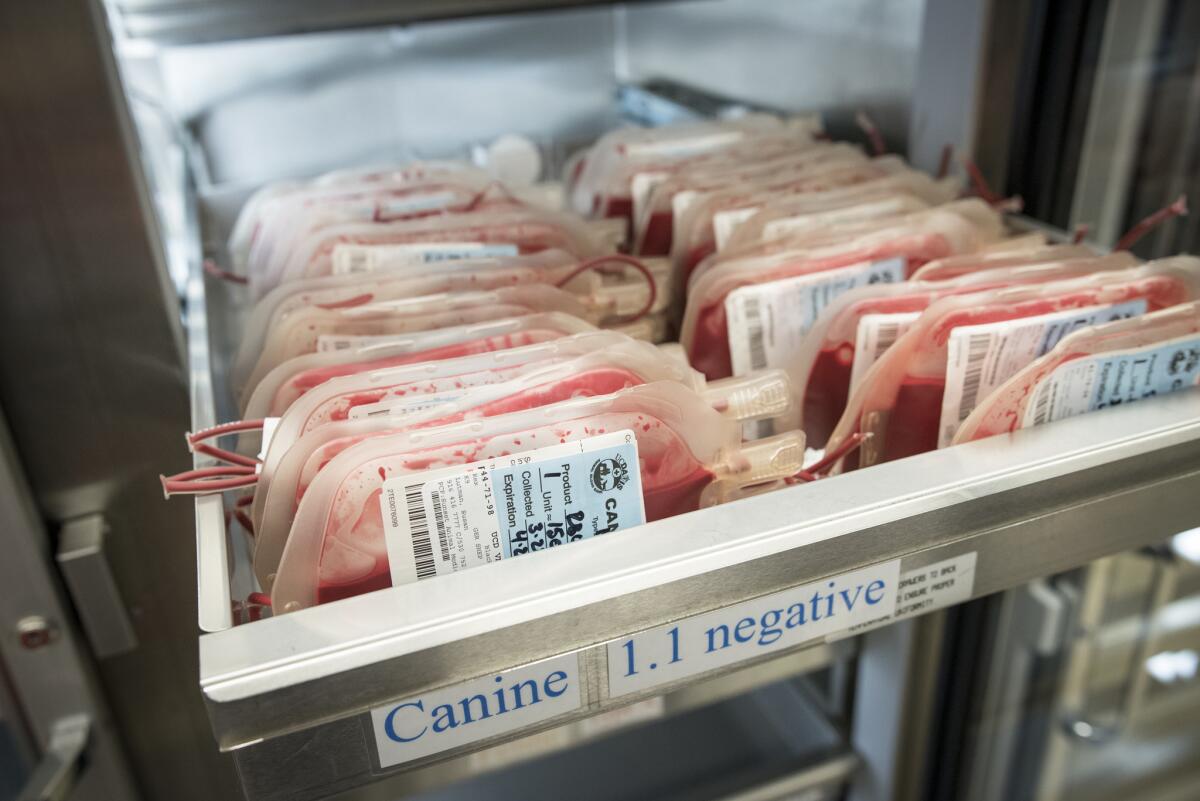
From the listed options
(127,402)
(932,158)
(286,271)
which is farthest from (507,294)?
(932,158)

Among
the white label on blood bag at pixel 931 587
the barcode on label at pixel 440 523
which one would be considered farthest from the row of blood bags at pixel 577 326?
the white label on blood bag at pixel 931 587

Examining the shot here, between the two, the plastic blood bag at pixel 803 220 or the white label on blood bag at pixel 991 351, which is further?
the plastic blood bag at pixel 803 220

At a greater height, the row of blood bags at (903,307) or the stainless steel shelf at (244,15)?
the stainless steel shelf at (244,15)

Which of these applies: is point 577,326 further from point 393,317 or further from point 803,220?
point 803,220

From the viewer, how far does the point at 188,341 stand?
93 cm

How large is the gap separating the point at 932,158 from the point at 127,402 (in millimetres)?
974

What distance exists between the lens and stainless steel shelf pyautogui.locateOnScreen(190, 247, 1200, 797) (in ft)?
1.63

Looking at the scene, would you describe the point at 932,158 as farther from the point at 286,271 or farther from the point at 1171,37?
the point at 286,271

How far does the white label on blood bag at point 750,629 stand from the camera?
0.56m

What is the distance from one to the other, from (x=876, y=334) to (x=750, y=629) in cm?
29

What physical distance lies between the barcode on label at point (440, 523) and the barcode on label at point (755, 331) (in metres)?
0.36

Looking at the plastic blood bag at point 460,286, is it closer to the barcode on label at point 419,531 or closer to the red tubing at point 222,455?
the red tubing at point 222,455

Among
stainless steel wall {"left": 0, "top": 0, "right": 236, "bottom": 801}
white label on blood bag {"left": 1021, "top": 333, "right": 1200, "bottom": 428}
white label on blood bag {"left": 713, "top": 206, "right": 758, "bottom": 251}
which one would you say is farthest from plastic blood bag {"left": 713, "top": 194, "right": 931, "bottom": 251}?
stainless steel wall {"left": 0, "top": 0, "right": 236, "bottom": 801}

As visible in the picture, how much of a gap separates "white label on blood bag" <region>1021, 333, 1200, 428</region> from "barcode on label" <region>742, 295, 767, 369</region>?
0.74 ft
